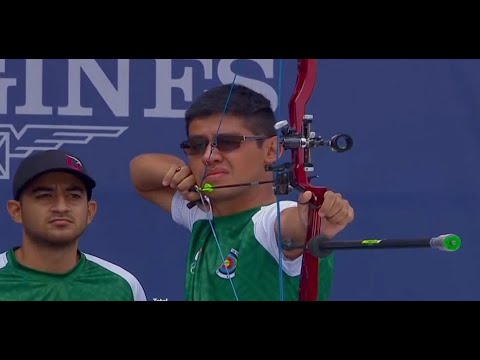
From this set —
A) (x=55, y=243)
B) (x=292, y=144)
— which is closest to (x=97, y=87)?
(x=55, y=243)

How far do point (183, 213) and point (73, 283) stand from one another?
47 centimetres

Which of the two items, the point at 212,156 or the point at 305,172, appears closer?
the point at 305,172

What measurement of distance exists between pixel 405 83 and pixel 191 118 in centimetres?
79

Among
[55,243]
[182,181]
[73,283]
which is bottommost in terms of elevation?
[73,283]

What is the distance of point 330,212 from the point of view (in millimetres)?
3334

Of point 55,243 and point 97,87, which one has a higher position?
point 97,87

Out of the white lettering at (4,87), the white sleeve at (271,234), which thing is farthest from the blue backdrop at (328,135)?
the white sleeve at (271,234)

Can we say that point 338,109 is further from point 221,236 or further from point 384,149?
point 221,236

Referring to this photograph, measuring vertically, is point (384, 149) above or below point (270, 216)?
above

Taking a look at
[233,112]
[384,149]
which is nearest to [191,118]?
[233,112]

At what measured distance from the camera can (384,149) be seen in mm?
3986

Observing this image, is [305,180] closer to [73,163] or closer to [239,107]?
[239,107]

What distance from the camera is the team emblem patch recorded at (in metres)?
3.78

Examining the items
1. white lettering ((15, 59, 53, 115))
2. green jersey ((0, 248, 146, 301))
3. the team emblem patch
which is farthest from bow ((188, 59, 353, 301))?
white lettering ((15, 59, 53, 115))
